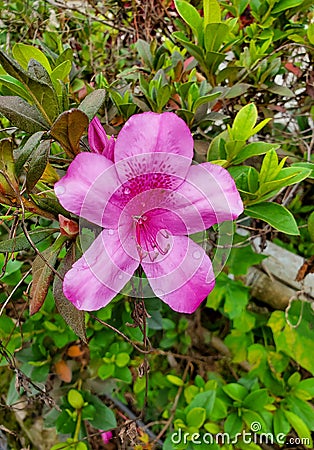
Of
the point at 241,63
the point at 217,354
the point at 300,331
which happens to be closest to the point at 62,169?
the point at 241,63

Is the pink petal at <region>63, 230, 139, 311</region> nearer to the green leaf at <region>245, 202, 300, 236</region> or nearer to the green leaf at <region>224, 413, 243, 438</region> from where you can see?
the green leaf at <region>245, 202, 300, 236</region>

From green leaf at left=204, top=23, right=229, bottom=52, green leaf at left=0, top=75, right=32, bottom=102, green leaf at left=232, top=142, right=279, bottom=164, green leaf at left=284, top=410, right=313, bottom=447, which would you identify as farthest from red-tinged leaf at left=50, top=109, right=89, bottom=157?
green leaf at left=284, top=410, right=313, bottom=447

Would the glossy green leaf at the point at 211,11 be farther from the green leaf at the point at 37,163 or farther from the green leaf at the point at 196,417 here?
the green leaf at the point at 196,417

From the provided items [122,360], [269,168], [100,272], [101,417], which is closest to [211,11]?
[269,168]

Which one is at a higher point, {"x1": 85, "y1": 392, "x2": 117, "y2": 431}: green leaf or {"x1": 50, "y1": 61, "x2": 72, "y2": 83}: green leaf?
{"x1": 50, "y1": 61, "x2": 72, "y2": 83}: green leaf

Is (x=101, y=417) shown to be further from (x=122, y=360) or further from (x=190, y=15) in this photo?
(x=190, y=15)
